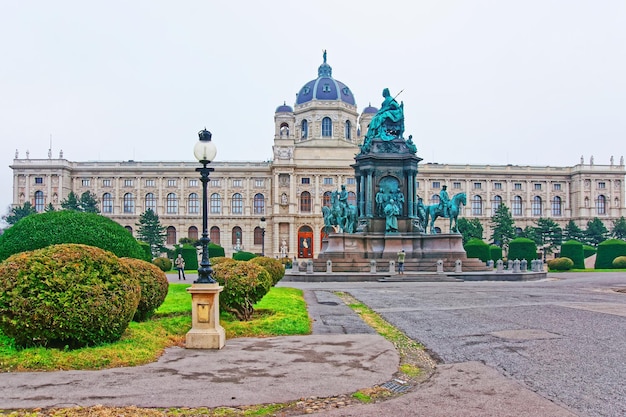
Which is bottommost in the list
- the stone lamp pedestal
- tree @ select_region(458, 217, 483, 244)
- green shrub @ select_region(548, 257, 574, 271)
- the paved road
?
green shrub @ select_region(548, 257, 574, 271)

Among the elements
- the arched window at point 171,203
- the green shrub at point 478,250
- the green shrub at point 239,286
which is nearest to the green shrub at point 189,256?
the green shrub at point 478,250

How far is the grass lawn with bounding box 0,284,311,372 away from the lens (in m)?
7.48

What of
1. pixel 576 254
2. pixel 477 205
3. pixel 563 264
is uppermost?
pixel 477 205

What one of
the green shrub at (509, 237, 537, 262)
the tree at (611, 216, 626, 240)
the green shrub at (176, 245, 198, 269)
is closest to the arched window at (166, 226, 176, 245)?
the green shrub at (176, 245, 198, 269)

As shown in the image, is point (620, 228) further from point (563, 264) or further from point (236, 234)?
point (236, 234)

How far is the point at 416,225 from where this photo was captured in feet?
104

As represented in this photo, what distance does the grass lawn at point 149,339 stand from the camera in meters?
7.48

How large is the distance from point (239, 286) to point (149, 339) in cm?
302

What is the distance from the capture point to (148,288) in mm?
11133

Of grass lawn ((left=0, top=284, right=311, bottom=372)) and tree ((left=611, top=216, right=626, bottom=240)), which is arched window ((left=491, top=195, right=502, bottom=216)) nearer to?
tree ((left=611, top=216, right=626, bottom=240))

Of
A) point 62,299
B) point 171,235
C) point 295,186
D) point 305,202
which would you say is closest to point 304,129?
point 295,186

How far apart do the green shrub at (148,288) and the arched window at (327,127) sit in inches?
3114

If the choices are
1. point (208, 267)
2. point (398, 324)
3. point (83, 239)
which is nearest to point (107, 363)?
point (208, 267)

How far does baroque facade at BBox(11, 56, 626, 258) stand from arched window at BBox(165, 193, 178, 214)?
6.1 inches
